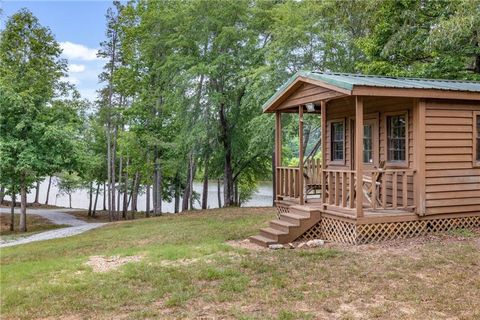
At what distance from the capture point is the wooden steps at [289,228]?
806 centimetres

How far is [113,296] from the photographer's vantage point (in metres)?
5.12

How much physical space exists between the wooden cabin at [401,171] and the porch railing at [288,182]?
2.47 ft

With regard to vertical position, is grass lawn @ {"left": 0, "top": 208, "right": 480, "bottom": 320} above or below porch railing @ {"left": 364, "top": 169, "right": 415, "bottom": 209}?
below

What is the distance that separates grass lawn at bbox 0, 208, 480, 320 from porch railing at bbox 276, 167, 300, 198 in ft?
9.29

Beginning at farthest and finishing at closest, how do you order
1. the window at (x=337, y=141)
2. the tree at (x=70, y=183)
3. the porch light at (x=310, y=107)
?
the tree at (x=70, y=183)
the window at (x=337, y=141)
the porch light at (x=310, y=107)

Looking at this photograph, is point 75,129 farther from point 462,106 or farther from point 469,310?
point 469,310

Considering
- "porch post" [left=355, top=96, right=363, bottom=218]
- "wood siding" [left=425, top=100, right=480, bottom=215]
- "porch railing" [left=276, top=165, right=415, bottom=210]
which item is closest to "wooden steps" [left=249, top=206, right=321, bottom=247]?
"porch railing" [left=276, top=165, right=415, bottom=210]

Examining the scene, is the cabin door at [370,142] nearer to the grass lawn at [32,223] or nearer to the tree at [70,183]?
the grass lawn at [32,223]

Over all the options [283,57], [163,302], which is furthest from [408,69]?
[163,302]

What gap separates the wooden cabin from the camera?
7.57m

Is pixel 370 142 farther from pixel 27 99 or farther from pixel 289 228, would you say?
pixel 27 99

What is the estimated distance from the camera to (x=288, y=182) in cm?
1032

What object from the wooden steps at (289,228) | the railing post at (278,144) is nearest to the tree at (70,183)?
the railing post at (278,144)

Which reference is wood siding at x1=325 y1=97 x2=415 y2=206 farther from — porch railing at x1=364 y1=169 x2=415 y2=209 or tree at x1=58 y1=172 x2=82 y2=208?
tree at x1=58 y1=172 x2=82 y2=208
